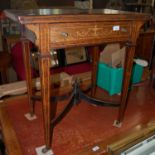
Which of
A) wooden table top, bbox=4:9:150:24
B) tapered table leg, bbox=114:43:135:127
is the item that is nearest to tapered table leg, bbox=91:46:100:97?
tapered table leg, bbox=114:43:135:127

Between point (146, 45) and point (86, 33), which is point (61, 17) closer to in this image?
point (86, 33)

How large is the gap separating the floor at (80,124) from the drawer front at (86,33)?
21.6 inches

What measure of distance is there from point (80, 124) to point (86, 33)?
0.60 meters

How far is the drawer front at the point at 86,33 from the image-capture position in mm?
815

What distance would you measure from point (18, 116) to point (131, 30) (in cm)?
89

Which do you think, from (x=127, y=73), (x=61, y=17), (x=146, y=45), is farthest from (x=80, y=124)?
(x=146, y=45)

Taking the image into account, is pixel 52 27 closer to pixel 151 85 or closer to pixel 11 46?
pixel 151 85

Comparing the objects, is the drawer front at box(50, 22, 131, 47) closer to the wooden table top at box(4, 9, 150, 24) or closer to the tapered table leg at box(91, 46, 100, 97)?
the wooden table top at box(4, 9, 150, 24)

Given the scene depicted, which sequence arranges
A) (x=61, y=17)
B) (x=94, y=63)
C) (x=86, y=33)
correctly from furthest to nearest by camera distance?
(x=94, y=63), (x=86, y=33), (x=61, y=17)

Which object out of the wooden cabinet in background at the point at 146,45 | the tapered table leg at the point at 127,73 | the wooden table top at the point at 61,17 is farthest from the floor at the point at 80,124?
the wooden cabinet in background at the point at 146,45

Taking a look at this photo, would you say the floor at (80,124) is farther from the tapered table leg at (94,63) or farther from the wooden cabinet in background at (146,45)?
the wooden cabinet in background at (146,45)

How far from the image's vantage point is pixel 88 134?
1.12 metres

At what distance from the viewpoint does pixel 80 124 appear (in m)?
1.21

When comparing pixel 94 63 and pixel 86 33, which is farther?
pixel 94 63
